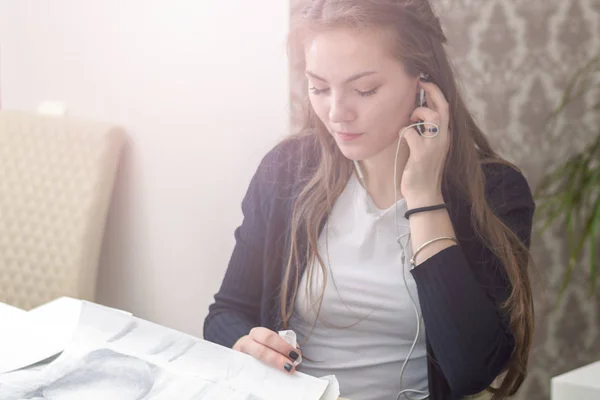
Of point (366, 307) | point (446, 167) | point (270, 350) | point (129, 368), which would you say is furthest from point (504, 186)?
point (129, 368)

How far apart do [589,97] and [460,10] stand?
1.03ft

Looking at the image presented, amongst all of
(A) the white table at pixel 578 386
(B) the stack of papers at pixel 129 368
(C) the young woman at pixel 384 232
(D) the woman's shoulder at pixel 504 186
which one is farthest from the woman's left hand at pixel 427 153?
(A) the white table at pixel 578 386

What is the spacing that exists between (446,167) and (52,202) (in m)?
1.00

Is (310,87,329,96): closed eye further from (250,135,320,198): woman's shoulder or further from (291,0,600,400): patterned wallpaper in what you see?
(291,0,600,400): patterned wallpaper

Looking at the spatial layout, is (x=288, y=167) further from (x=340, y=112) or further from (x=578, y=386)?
(x=578, y=386)

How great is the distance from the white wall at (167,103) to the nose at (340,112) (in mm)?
392

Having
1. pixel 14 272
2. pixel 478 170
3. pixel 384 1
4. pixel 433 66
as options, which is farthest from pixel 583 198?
pixel 14 272

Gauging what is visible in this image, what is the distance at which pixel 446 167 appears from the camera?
1153 mm

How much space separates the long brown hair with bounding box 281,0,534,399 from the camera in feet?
3.45

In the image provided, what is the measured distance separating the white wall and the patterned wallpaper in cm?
16

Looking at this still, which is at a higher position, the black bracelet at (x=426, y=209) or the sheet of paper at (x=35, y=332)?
the black bracelet at (x=426, y=209)

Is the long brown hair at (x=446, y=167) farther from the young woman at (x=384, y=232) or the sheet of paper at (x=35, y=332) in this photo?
the sheet of paper at (x=35, y=332)

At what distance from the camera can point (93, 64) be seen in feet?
5.63

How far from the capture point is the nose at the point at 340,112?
106 cm
